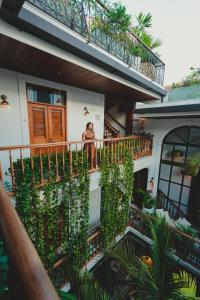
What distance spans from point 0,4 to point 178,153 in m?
8.40

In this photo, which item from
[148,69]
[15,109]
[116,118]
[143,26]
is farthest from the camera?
[116,118]

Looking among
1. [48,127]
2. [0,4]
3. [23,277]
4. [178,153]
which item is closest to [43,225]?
[48,127]

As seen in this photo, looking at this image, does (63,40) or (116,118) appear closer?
(63,40)

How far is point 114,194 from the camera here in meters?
5.32

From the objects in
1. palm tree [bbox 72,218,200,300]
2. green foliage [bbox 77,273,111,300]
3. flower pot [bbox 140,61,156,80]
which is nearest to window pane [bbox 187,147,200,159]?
flower pot [bbox 140,61,156,80]

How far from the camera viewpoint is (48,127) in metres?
5.29

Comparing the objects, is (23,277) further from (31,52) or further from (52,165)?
(31,52)

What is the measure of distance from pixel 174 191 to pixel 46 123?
7.45m

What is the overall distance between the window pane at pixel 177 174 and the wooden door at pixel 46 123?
6118 mm

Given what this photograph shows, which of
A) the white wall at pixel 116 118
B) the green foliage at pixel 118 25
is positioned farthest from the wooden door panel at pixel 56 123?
the white wall at pixel 116 118

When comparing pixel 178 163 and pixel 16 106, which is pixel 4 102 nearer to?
pixel 16 106

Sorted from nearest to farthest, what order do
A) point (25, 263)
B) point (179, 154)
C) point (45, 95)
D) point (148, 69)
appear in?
point (25, 263) → point (45, 95) → point (148, 69) → point (179, 154)

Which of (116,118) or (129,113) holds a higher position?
(129,113)

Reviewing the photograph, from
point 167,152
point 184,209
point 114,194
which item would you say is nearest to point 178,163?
point 167,152
